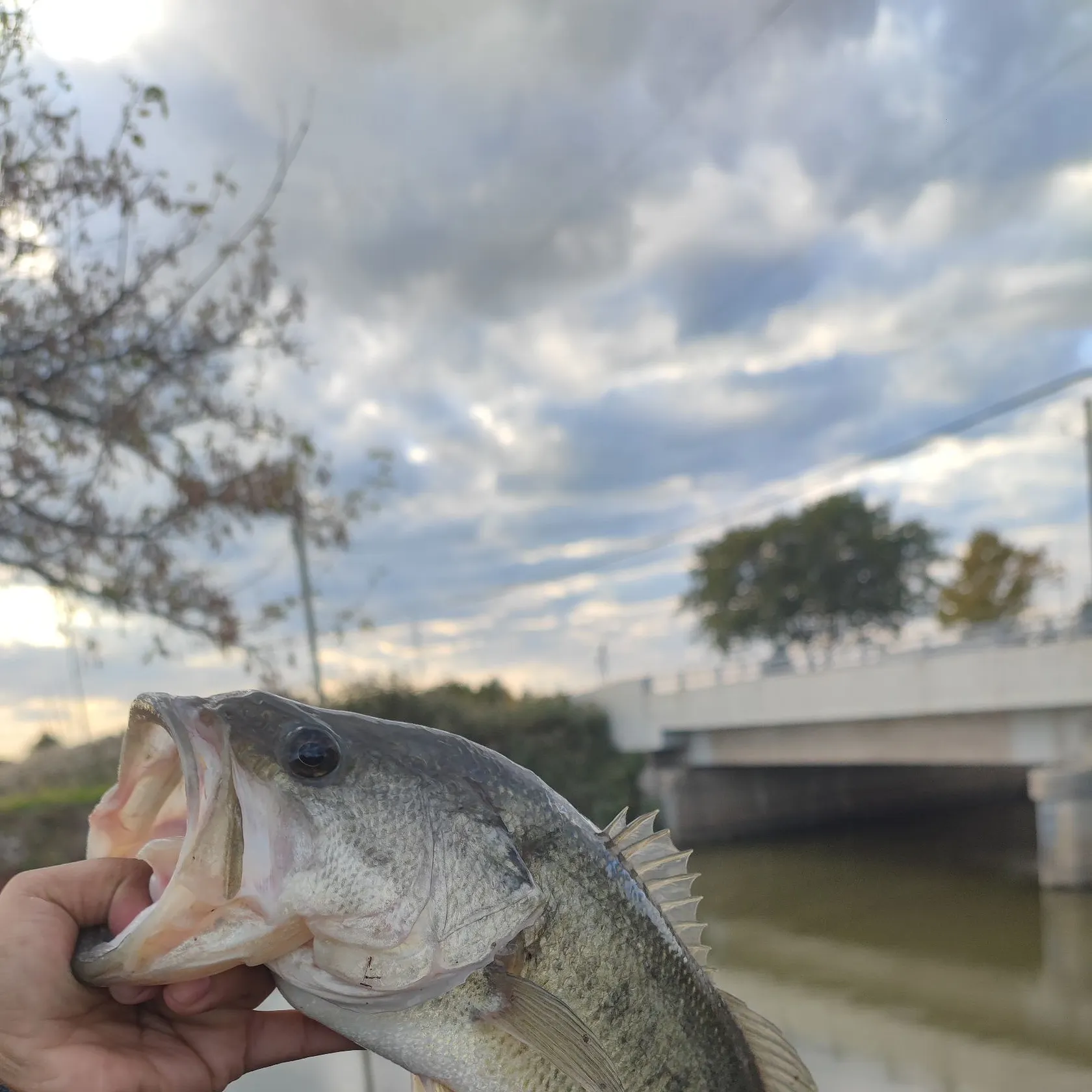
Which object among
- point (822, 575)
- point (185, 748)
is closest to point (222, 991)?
point (185, 748)

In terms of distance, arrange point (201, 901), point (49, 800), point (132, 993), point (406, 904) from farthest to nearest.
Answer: point (49, 800)
point (132, 993)
point (406, 904)
point (201, 901)

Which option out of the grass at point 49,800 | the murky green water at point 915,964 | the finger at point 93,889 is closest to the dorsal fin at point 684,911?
the finger at point 93,889

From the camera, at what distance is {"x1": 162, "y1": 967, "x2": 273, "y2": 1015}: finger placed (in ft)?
6.25

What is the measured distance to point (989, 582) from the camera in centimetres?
4103

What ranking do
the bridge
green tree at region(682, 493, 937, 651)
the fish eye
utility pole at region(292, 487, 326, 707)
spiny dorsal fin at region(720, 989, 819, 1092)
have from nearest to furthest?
the fish eye → spiny dorsal fin at region(720, 989, 819, 1092) → utility pole at region(292, 487, 326, 707) → the bridge → green tree at region(682, 493, 937, 651)

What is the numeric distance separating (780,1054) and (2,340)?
7.06 metres

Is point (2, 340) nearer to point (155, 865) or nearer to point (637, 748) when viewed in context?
point (155, 865)

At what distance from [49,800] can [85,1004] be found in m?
15.4

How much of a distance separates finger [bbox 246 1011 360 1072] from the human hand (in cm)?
14

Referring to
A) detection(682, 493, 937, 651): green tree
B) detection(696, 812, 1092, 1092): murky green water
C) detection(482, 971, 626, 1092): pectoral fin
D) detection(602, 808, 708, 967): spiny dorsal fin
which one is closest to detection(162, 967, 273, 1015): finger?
detection(482, 971, 626, 1092): pectoral fin

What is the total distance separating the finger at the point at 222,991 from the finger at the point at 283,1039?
67 mm

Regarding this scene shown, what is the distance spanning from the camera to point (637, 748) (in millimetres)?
24266

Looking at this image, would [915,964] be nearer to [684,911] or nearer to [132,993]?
[684,911]

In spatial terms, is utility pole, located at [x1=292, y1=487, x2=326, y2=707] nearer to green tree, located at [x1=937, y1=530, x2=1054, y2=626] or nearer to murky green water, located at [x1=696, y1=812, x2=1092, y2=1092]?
murky green water, located at [x1=696, y1=812, x2=1092, y2=1092]
